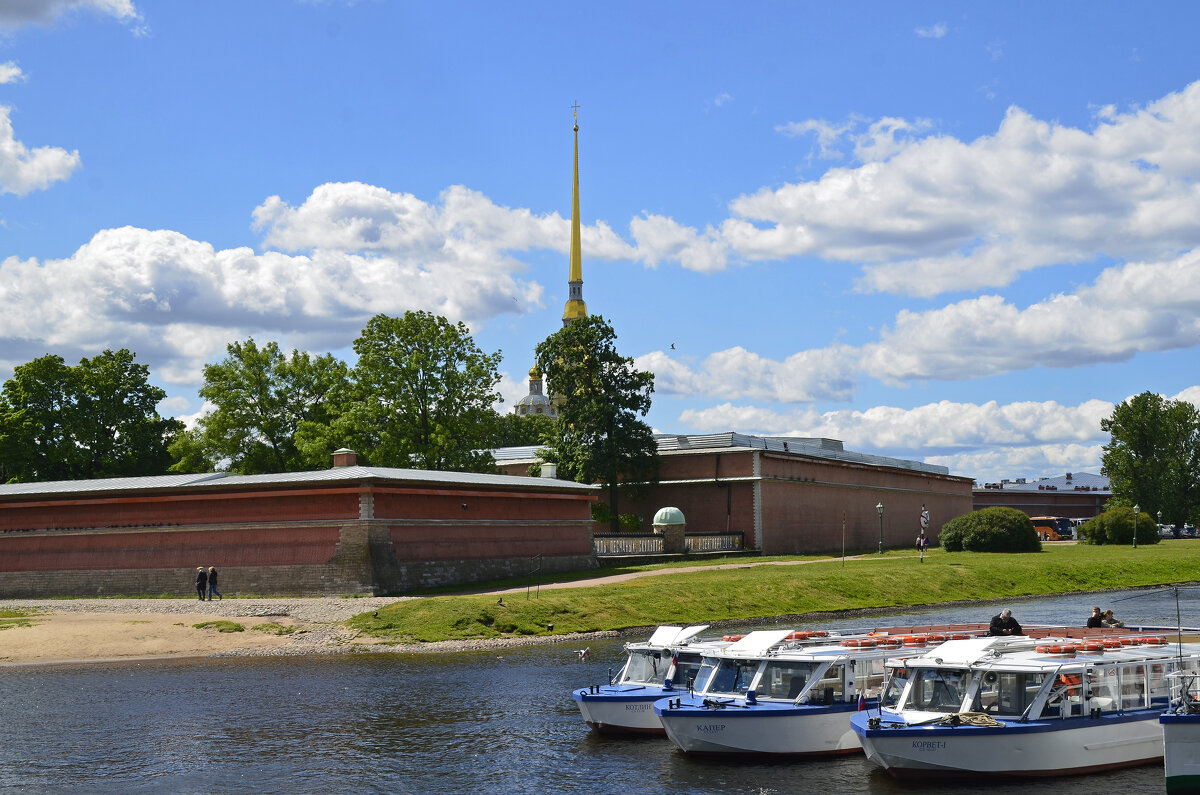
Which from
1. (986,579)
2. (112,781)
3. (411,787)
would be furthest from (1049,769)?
(986,579)

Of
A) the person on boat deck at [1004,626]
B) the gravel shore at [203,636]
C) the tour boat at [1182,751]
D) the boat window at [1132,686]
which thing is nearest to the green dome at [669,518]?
the gravel shore at [203,636]

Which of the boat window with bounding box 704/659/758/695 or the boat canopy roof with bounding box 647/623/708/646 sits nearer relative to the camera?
the boat window with bounding box 704/659/758/695

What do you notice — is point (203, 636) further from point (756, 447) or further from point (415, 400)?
point (756, 447)

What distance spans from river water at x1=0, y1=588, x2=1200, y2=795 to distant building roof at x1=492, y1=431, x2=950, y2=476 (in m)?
44.2

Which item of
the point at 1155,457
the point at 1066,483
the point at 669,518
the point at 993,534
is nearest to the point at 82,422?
the point at 669,518

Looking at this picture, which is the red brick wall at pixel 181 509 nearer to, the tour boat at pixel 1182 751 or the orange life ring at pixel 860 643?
the orange life ring at pixel 860 643

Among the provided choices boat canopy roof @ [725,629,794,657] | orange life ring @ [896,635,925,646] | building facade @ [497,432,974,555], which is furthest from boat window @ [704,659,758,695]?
building facade @ [497,432,974,555]

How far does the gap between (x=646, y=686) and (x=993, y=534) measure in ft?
199

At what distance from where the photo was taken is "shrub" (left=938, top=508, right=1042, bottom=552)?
272 ft

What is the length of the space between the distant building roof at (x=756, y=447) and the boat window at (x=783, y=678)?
5592 centimetres

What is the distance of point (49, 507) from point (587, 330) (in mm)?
34950

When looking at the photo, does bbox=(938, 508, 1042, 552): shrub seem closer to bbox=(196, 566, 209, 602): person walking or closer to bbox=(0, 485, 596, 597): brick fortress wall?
bbox=(0, 485, 596, 597): brick fortress wall

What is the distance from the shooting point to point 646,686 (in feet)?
93.1

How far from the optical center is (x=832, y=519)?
8956 centimetres
